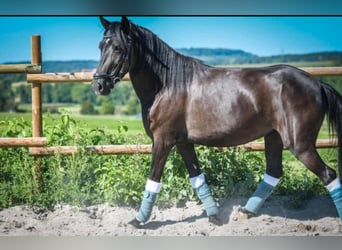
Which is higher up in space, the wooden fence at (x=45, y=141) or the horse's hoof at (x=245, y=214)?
the wooden fence at (x=45, y=141)

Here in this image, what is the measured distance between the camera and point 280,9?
5.32 m

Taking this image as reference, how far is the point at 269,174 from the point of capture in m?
5.29

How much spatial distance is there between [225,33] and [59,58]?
5.09 ft

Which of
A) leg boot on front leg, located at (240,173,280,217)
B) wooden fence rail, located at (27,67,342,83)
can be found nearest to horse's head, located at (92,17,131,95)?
wooden fence rail, located at (27,67,342,83)

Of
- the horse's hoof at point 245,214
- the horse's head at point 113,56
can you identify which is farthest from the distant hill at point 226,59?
the horse's hoof at point 245,214

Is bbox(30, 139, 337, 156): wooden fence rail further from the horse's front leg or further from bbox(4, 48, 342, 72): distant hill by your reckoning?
bbox(4, 48, 342, 72): distant hill

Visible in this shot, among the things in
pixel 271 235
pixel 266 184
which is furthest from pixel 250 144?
pixel 271 235

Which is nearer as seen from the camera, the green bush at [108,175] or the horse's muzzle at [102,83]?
the horse's muzzle at [102,83]

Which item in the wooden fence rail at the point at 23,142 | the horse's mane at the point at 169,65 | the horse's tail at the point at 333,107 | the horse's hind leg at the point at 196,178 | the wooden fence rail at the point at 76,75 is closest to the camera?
the horse's tail at the point at 333,107

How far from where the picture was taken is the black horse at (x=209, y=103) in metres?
4.91

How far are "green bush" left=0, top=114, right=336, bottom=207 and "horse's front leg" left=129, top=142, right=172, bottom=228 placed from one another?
0.21 m

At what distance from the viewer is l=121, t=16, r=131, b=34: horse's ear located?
489cm

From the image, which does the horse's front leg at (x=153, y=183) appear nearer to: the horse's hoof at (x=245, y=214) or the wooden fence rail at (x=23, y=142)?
the horse's hoof at (x=245, y=214)

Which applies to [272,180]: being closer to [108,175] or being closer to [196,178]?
[196,178]
